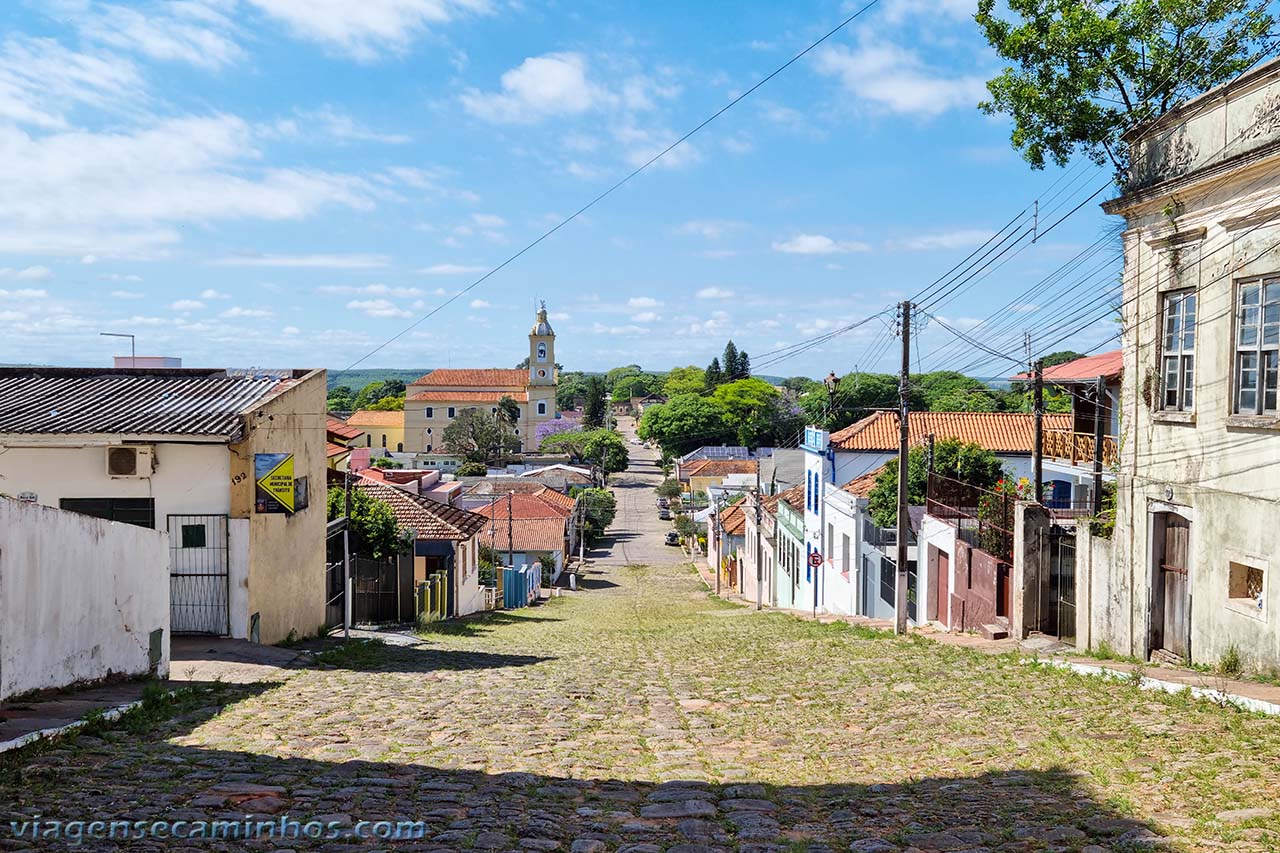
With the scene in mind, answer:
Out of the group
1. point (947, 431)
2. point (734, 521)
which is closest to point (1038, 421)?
point (947, 431)

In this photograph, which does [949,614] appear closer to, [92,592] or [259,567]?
[259,567]

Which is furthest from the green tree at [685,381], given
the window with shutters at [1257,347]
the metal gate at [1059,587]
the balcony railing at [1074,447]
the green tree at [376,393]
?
the window with shutters at [1257,347]

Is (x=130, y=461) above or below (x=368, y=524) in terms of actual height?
above

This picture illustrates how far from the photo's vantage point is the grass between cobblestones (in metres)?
5.80

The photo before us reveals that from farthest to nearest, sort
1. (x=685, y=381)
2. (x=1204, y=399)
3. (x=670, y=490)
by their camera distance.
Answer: (x=685, y=381) < (x=670, y=490) < (x=1204, y=399)

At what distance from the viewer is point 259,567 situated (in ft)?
49.7

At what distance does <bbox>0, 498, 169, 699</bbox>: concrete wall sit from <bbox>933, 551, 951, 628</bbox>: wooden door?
16.0 m

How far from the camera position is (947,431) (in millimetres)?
37906

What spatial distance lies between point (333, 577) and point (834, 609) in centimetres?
1577

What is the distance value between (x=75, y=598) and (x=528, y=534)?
44.2 m

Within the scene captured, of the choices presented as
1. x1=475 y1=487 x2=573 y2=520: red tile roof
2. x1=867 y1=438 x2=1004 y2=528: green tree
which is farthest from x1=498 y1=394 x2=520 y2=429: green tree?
x1=867 y1=438 x2=1004 y2=528: green tree

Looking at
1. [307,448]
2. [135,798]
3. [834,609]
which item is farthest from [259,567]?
[834,609]

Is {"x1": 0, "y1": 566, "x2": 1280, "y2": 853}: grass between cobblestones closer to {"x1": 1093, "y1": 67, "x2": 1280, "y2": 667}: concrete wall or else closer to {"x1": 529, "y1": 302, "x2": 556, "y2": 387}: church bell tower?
{"x1": 1093, "y1": 67, "x2": 1280, "y2": 667}: concrete wall

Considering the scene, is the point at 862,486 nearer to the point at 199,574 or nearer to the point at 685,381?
the point at 199,574
